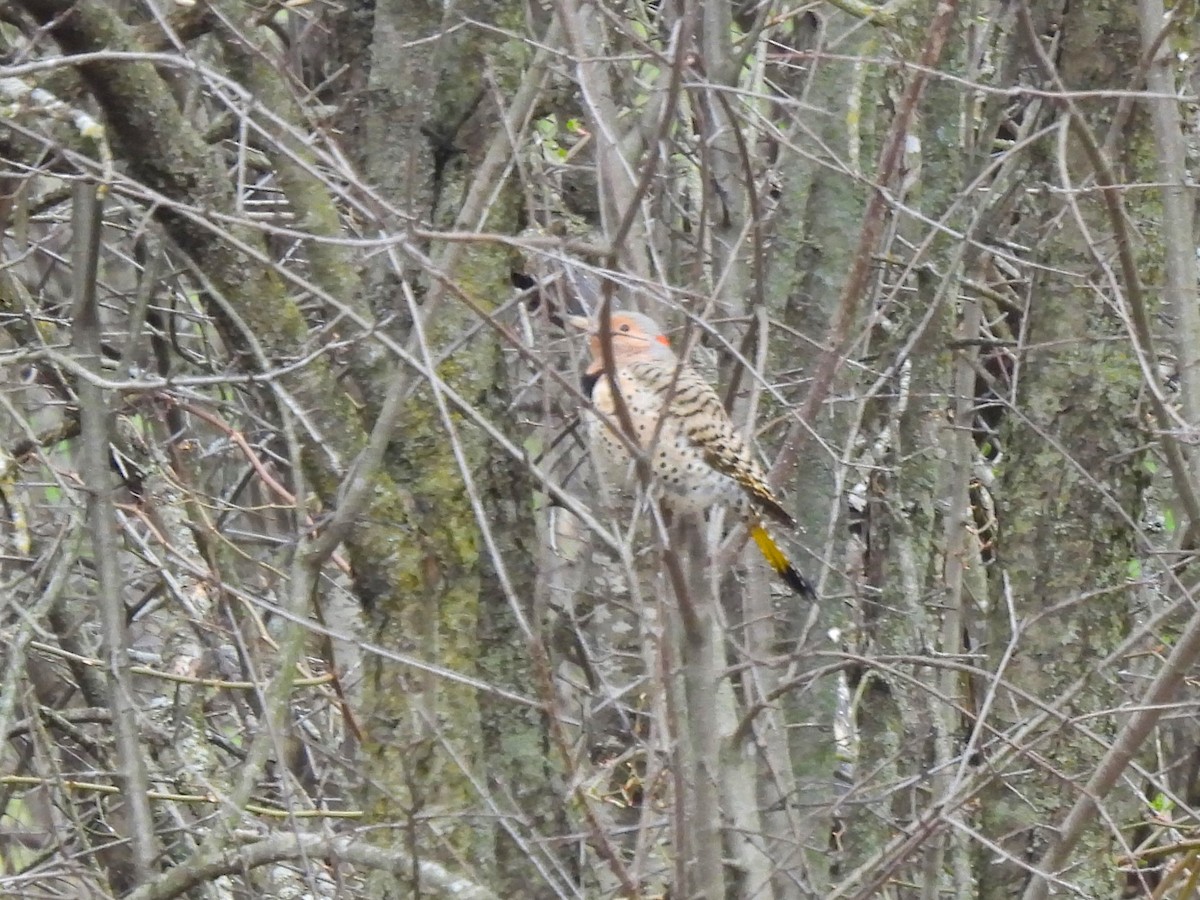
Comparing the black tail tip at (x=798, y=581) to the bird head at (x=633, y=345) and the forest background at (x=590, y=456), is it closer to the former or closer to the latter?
the forest background at (x=590, y=456)

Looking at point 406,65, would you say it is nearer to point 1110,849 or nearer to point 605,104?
point 605,104

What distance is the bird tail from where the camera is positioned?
4.45 metres

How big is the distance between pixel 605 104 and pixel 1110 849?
2461mm

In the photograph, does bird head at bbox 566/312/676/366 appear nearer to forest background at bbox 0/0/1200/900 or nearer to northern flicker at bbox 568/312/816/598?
northern flicker at bbox 568/312/816/598

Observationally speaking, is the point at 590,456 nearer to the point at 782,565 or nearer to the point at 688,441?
the point at 782,565

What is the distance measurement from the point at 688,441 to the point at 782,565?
50cm

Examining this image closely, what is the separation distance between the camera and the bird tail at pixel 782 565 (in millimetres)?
4449

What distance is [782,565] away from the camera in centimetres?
447

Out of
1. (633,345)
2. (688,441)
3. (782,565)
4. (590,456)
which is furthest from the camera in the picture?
(633,345)

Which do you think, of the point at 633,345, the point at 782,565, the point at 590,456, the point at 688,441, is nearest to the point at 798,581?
the point at 782,565

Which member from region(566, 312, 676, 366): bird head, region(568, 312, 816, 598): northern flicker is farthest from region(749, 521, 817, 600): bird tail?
region(566, 312, 676, 366): bird head

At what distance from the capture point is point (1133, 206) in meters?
4.33

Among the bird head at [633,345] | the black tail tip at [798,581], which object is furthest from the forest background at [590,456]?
the bird head at [633,345]

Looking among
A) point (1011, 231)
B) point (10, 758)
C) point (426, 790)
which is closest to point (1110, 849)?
point (426, 790)
